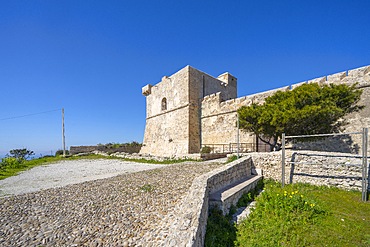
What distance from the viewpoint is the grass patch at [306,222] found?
141 inches

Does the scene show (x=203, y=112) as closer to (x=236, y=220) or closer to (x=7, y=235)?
(x=236, y=220)

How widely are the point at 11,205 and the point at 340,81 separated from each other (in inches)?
620

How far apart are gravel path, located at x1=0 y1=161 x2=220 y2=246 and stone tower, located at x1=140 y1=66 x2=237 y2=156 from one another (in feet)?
34.9

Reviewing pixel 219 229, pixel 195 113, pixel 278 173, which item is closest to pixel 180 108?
pixel 195 113

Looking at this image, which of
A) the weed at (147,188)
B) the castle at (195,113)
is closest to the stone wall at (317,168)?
the weed at (147,188)

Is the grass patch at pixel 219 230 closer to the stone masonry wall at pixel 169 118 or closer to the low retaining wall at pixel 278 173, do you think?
the low retaining wall at pixel 278 173

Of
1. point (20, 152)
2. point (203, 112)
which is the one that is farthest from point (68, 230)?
point (20, 152)

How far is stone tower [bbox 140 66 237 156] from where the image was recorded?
17.4 m

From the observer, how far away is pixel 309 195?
19.1ft

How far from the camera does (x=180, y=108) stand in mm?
18281

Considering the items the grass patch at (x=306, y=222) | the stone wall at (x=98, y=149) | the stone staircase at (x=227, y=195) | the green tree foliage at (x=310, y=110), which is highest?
the green tree foliage at (x=310, y=110)

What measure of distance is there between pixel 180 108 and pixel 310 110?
11.9m

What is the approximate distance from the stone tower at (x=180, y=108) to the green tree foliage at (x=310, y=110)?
7806 millimetres

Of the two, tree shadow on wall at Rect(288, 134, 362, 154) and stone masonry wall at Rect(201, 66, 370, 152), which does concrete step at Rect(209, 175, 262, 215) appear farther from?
stone masonry wall at Rect(201, 66, 370, 152)
